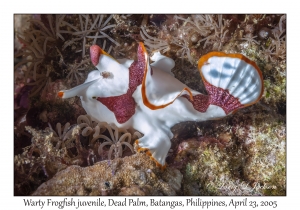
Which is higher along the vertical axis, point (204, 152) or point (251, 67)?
point (251, 67)

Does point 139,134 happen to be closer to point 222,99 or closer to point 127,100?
point 127,100

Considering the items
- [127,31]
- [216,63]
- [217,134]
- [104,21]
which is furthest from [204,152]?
[104,21]

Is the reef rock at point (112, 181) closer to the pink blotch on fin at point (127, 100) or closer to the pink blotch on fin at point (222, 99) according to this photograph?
the pink blotch on fin at point (127, 100)

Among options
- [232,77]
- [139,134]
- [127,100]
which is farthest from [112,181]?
[232,77]

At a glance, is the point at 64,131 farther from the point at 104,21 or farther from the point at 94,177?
the point at 104,21

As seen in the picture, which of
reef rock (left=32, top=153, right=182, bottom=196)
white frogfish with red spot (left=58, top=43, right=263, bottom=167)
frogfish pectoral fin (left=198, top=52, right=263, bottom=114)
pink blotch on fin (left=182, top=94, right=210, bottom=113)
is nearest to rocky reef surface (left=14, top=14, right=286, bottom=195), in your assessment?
reef rock (left=32, top=153, right=182, bottom=196)
